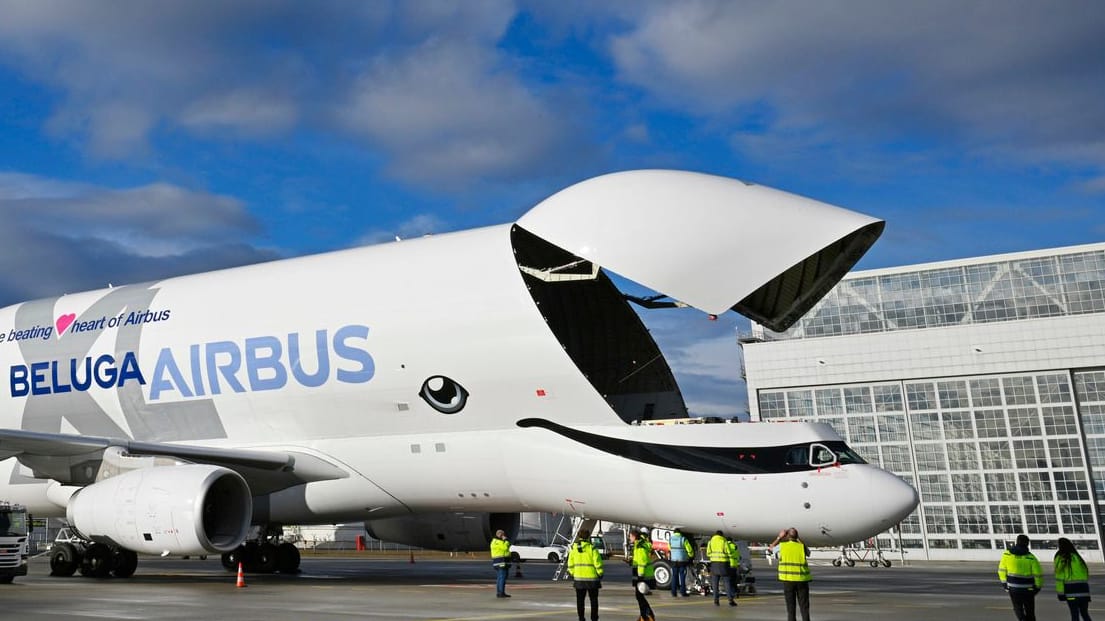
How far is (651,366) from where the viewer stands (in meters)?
22.6

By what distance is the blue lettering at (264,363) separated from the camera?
21.9m

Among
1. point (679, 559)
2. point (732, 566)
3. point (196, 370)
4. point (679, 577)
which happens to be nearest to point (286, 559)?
point (196, 370)

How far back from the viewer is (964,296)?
45.8 metres

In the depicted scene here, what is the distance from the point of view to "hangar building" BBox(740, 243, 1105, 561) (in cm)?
4284

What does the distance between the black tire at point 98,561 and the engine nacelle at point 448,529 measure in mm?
6012

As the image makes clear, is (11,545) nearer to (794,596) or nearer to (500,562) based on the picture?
(500,562)

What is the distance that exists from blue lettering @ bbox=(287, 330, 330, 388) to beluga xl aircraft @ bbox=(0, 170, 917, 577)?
0.04 m

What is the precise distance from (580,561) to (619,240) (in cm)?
680

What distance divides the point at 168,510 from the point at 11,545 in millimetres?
5637

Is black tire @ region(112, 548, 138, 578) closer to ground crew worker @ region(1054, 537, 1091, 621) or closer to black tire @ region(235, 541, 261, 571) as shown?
black tire @ region(235, 541, 261, 571)

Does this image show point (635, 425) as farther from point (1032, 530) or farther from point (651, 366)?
point (1032, 530)

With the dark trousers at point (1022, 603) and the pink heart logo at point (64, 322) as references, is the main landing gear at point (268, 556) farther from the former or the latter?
the dark trousers at point (1022, 603)

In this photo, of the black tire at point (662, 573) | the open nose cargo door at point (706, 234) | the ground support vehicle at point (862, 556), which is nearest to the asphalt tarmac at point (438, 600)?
the black tire at point (662, 573)

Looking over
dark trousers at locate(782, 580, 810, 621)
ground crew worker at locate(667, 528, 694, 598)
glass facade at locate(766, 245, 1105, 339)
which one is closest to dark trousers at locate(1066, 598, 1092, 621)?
dark trousers at locate(782, 580, 810, 621)
